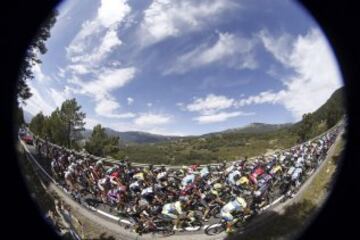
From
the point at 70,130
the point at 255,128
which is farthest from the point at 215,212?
the point at 70,130

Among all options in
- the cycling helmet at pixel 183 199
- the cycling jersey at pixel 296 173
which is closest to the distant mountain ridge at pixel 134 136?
the cycling helmet at pixel 183 199

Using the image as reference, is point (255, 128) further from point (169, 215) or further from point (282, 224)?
point (169, 215)

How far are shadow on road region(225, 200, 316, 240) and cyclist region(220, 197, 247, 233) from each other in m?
0.15

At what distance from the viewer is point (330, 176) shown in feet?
22.3

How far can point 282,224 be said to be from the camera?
673 centimetres

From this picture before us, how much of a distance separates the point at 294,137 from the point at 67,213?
323 centimetres

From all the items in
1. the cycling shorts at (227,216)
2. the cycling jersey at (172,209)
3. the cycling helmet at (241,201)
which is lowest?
the cycling shorts at (227,216)

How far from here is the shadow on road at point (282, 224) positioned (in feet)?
21.6

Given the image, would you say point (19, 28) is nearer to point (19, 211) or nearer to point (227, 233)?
point (19, 211)

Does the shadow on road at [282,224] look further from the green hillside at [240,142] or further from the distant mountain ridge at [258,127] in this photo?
the distant mountain ridge at [258,127]

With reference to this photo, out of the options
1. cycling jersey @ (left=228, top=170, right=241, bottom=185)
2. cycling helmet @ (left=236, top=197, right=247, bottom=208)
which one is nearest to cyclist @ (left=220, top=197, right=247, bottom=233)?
cycling helmet @ (left=236, top=197, right=247, bottom=208)

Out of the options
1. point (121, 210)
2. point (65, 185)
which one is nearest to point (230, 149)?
point (121, 210)

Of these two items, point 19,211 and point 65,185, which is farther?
point 19,211

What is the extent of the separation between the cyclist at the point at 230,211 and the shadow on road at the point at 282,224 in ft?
0.48
